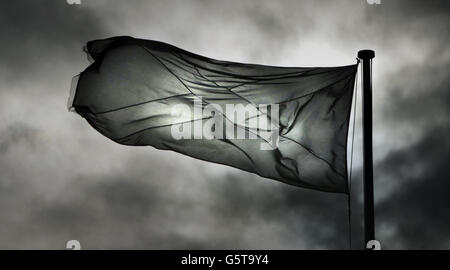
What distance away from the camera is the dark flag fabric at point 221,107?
35.5ft

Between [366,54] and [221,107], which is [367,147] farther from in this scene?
[221,107]

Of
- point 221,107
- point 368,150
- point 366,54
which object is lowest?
point 368,150

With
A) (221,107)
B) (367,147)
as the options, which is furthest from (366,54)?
(221,107)

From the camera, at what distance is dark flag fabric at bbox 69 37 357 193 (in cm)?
1082

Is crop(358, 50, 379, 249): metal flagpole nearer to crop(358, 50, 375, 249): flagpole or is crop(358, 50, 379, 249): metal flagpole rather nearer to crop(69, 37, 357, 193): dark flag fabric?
crop(358, 50, 375, 249): flagpole

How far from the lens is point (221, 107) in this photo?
11.4m

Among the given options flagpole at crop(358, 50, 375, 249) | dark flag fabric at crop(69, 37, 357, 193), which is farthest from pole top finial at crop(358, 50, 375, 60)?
dark flag fabric at crop(69, 37, 357, 193)

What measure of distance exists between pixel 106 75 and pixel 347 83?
4498mm

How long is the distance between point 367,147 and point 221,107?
9.84ft

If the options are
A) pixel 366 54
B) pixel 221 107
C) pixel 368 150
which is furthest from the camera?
pixel 221 107

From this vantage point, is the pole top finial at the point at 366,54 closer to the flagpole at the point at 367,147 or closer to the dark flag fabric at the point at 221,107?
the flagpole at the point at 367,147

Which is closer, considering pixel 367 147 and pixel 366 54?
pixel 367 147
